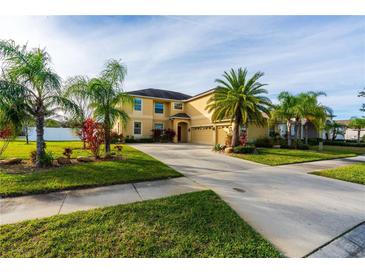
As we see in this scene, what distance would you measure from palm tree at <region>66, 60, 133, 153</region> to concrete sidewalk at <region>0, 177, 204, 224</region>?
5204 mm

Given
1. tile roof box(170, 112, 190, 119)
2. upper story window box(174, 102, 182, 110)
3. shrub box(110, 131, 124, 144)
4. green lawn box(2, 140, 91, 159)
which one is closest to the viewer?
green lawn box(2, 140, 91, 159)

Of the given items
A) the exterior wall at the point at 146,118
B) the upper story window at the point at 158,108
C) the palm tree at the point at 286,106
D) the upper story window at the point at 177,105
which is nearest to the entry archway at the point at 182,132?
the exterior wall at the point at 146,118

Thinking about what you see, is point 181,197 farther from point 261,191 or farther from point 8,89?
point 8,89

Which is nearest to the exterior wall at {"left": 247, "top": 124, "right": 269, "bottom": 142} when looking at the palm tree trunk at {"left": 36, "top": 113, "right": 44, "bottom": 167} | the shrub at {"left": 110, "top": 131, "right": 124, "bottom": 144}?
the shrub at {"left": 110, "top": 131, "right": 124, "bottom": 144}

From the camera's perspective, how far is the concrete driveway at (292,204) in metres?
3.02

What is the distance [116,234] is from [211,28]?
650cm

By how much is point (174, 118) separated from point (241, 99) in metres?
11.6

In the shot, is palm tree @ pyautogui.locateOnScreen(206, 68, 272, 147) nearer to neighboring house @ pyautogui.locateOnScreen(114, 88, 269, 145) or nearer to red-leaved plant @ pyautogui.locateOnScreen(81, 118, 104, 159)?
neighboring house @ pyautogui.locateOnScreen(114, 88, 269, 145)

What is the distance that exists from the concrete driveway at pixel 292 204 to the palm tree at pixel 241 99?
7.40 metres

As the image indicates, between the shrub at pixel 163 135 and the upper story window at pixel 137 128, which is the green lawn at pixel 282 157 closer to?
the shrub at pixel 163 135

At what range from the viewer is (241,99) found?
44.7ft

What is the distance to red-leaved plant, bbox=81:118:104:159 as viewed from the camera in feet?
28.1

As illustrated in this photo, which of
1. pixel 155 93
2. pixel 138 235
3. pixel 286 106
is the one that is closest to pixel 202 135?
pixel 155 93
